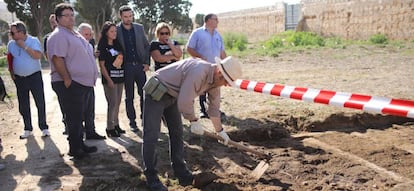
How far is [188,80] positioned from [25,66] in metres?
3.13

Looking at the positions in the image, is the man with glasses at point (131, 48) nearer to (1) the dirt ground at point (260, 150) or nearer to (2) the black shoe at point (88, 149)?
(1) the dirt ground at point (260, 150)

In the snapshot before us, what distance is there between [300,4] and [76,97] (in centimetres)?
2757

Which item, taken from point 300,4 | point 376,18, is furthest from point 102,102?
point 300,4

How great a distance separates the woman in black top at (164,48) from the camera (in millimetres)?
5453

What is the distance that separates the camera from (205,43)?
589 cm

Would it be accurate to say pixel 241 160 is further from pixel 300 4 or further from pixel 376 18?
pixel 300 4

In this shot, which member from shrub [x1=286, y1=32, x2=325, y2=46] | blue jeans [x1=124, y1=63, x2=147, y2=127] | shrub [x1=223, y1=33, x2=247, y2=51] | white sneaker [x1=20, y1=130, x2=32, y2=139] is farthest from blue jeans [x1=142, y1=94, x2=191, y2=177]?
shrub [x1=223, y1=33, x2=247, y2=51]

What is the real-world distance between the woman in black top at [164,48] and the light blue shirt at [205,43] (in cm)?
46

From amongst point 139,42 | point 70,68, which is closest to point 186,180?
point 70,68

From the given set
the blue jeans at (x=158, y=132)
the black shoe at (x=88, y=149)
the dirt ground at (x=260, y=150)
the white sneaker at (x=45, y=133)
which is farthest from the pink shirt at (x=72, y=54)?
the white sneaker at (x=45, y=133)

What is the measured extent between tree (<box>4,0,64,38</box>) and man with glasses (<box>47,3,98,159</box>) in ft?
74.2

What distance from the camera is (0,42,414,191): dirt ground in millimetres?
4008

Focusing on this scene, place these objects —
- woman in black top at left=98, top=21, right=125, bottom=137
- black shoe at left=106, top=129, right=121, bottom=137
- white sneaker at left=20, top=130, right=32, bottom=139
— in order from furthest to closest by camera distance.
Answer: white sneaker at left=20, top=130, right=32, bottom=139 < black shoe at left=106, top=129, right=121, bottom=137 < woman in black top at left=98, top=21, right=125, bottom=137

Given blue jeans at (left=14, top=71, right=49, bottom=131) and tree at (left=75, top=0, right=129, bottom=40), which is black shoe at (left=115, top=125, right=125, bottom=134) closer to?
blue jeans at (left=14, top=71, right=49, bottom=131)
